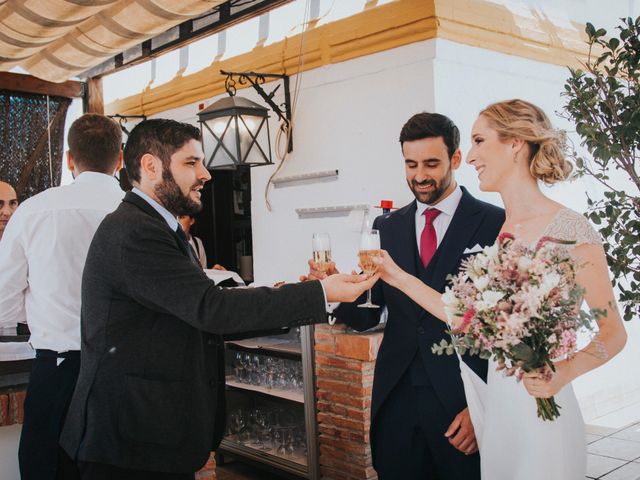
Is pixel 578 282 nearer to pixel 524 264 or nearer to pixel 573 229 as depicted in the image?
pixel 573 229

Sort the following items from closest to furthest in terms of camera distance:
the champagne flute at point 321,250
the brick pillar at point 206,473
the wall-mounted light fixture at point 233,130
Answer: the champagne flute at point 321,250 → the brick pillar at point 206,473 → the wall-mounted light fixture at point 233,130

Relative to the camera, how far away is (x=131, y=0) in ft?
14.6

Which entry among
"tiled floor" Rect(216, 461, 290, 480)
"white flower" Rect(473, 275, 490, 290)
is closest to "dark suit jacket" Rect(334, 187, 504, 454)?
"white flower" Rect(473, 275, 490, 290)

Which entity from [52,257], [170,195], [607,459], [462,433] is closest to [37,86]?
[52,257]

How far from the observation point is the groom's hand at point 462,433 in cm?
222

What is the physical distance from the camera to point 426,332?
235 centimetres

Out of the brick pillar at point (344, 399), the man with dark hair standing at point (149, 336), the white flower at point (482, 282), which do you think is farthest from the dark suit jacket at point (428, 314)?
the brick pillar at point (344, 399)

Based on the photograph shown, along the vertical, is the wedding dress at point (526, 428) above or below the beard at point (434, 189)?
below

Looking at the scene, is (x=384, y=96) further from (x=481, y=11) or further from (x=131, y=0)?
(x=131, y=0)

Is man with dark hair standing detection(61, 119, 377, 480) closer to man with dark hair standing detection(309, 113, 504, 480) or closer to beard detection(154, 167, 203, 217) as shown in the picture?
beard detection(154, 167, 203, 217)

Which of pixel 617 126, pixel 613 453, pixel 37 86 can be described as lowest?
pixel 613 453

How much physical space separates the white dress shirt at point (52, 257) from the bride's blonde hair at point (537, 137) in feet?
5.81

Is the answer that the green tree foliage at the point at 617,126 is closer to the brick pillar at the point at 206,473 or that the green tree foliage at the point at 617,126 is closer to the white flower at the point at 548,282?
the white flower at the point at 548,282

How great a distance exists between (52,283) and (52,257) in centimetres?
12
